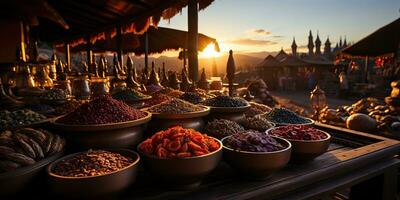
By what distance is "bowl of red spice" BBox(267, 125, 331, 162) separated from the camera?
1.71 m

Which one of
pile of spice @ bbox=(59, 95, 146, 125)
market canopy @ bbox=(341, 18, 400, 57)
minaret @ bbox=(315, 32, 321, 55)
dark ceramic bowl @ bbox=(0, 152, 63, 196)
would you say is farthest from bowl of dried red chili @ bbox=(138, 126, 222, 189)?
minaret @ bbox=(315, 32, 321, 55)

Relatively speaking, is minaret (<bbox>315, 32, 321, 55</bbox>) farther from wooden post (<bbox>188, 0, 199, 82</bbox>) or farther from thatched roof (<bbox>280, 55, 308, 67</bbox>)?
wooden post (<bbox>188, 0, 199, 82</bbox>)

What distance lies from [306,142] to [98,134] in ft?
4.25

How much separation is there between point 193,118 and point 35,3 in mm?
3656

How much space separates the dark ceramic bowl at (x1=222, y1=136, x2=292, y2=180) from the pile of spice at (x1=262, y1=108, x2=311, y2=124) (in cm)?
79

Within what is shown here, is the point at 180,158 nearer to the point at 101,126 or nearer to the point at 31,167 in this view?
the point at 101,126

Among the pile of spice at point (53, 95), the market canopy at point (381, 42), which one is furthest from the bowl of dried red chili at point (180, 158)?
the market canopy at point (381, 42)

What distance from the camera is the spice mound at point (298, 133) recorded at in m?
1.80

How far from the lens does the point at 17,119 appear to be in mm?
1661

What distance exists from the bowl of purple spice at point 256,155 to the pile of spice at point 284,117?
68 centimetres

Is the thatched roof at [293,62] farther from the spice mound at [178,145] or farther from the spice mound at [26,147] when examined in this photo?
the spice mound at [26,147]

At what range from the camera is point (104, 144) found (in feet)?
5.02

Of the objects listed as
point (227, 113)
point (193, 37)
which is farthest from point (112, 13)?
point (227, 113)

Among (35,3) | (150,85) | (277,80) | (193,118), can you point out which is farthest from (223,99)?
(277,80)
